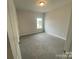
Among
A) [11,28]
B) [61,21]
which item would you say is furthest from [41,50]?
[61,21]

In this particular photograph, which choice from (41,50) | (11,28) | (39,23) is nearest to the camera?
(11,28)

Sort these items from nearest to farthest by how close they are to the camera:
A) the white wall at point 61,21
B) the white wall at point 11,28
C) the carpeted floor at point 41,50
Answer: the white wall at point 11,28 < the carpeted floor at point 41,50 < the white wall at point 61,21

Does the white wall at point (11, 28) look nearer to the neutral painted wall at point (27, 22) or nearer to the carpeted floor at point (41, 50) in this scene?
the carpeted floor at point (41, 50)

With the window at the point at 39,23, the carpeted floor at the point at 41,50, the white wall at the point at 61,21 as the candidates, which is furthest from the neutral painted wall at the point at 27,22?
the carpeted floor at the point at 41,50

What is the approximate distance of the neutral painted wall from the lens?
281 inches

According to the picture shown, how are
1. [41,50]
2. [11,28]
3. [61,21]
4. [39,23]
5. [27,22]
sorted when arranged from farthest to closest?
[39,23] → [27,22] → [61,21] → [41,50] → [11,28]

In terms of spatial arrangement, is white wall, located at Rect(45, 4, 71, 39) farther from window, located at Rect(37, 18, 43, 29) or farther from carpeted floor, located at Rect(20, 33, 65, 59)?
window, located at Rect(37, 18, 43, 29)

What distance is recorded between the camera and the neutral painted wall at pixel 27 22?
7132 mm

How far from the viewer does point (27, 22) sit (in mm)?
7730

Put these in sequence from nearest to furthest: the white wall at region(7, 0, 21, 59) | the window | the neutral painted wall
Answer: the white wall at region(7, 0, 21, 59) < the neutral painted wall < the window

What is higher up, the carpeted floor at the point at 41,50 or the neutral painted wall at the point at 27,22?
the neutral painted wall at the point at 27,22

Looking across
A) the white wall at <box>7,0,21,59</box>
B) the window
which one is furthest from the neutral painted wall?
the white wall at <box>7,0,21,59</box>

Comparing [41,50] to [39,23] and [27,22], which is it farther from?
[39,23]
